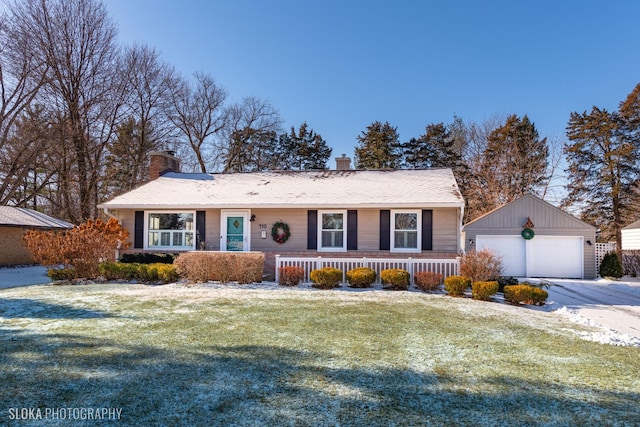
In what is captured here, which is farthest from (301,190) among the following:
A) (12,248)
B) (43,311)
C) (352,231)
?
(12,248)

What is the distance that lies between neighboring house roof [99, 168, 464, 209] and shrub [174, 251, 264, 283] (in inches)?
114

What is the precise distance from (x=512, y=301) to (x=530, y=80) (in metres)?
13.4

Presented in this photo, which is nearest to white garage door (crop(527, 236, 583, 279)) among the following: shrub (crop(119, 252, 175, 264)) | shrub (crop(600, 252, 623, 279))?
shrub (crop(600, 252, 623, 279))

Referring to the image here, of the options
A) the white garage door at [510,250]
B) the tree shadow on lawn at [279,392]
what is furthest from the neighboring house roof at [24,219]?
the white garage door at [510,250]

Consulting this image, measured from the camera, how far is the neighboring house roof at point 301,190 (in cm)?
1238

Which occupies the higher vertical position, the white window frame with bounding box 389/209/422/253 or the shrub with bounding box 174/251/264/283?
the white window frame with bounding box 389/209/422/253

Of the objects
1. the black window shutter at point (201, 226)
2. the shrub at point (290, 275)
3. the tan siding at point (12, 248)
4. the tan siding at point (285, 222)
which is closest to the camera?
the shrub at point (290, 275)

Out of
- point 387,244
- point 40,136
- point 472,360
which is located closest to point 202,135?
point 40,136

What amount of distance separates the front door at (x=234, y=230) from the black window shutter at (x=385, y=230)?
4.68 meters

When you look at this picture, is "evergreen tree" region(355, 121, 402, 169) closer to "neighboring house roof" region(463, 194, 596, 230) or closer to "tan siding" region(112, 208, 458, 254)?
"neighboring house roof" region(463, 194, 596, 230)

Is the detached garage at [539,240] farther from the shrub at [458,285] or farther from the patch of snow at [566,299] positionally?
the shrub at [458,285]

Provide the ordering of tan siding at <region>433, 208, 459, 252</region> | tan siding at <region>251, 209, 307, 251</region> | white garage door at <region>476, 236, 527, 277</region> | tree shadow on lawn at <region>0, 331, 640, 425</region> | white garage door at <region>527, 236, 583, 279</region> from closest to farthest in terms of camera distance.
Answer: tree shadow on lawn at <region>0, 331, 640, 425</region> < tan siding at <region>433, 208, 459, 252</region> < tan siding at <region>251, 209, 307, 251</region> < white garage door at <region>527, 236, 583, 279</region> < white garage door at <region>476, 236, 527, 277</region>

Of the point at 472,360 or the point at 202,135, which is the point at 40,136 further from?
the point at 472,360

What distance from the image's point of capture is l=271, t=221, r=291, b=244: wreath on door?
12.9m
